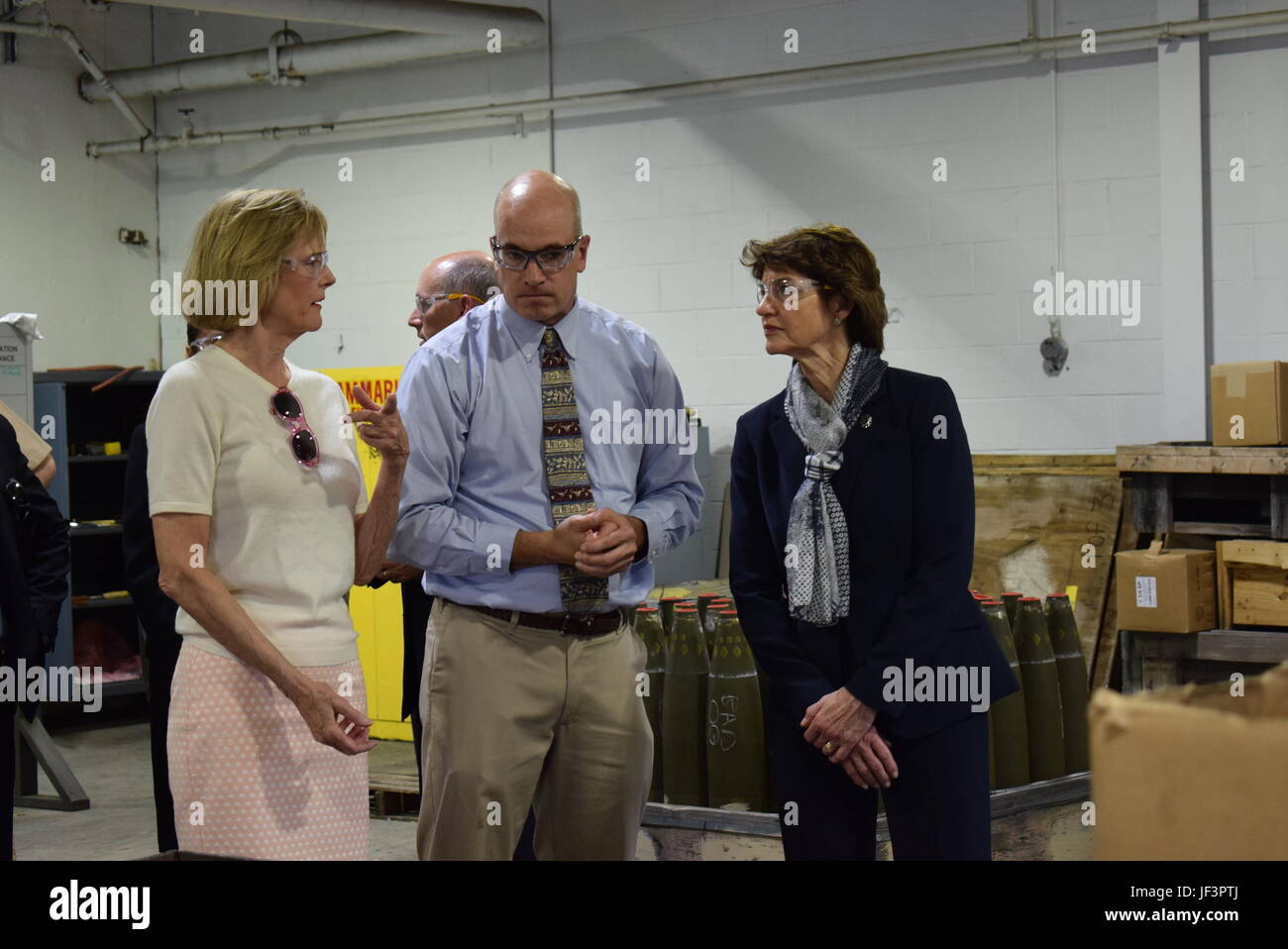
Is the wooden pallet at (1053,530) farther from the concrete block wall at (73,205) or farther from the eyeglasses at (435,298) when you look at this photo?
the concrete block wall at (73,205)

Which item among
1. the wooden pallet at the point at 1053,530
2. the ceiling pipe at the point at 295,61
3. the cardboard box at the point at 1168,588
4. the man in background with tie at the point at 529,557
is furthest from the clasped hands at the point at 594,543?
the ceiling pipe at the point at 295,61

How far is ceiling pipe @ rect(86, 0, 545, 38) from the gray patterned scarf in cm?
473

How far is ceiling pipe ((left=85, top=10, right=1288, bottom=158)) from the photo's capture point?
518 centimetres

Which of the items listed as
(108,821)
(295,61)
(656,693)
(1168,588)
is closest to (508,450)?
(656,693)

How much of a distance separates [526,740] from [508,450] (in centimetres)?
47

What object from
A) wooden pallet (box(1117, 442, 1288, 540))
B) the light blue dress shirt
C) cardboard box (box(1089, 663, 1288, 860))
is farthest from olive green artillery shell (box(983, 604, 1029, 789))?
cardboard box (box(1089, 663, 1288, 860))

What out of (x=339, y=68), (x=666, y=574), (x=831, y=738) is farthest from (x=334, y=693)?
(x=339, y=68)

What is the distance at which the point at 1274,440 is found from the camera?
4.41 m

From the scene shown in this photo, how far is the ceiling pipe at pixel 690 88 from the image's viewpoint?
204 inches

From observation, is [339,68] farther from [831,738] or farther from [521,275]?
[831,738]

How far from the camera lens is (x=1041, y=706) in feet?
10.8

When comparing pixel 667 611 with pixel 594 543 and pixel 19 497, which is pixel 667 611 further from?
pixel 19 497

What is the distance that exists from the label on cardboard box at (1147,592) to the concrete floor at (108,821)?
8.15 ft
